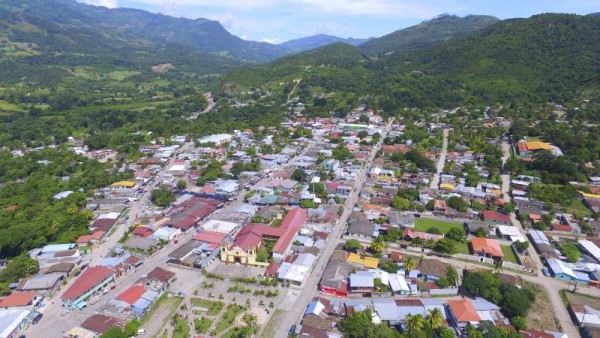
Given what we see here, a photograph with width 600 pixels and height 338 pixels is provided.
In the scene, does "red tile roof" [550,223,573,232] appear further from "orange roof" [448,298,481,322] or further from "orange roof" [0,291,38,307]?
"orange roof" [0,291,38,307]

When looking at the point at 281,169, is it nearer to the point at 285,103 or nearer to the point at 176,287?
the point at 176,287

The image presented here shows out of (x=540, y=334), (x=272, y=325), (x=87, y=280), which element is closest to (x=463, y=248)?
(x=540, y=334)

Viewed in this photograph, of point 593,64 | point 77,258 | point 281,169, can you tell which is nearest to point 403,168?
point 281,169

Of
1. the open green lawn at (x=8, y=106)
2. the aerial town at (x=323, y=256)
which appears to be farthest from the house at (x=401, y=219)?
the open green lawn at (x=8, y=106)

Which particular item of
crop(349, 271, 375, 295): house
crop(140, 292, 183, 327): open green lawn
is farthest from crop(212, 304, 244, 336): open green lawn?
crop(349, 271, 375, 295): house

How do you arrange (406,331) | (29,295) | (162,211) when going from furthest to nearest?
(162,211) → (29,295) → (406,331)

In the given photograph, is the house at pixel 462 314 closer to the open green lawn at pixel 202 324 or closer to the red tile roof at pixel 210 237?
the open green lawn at pixel 202 324
